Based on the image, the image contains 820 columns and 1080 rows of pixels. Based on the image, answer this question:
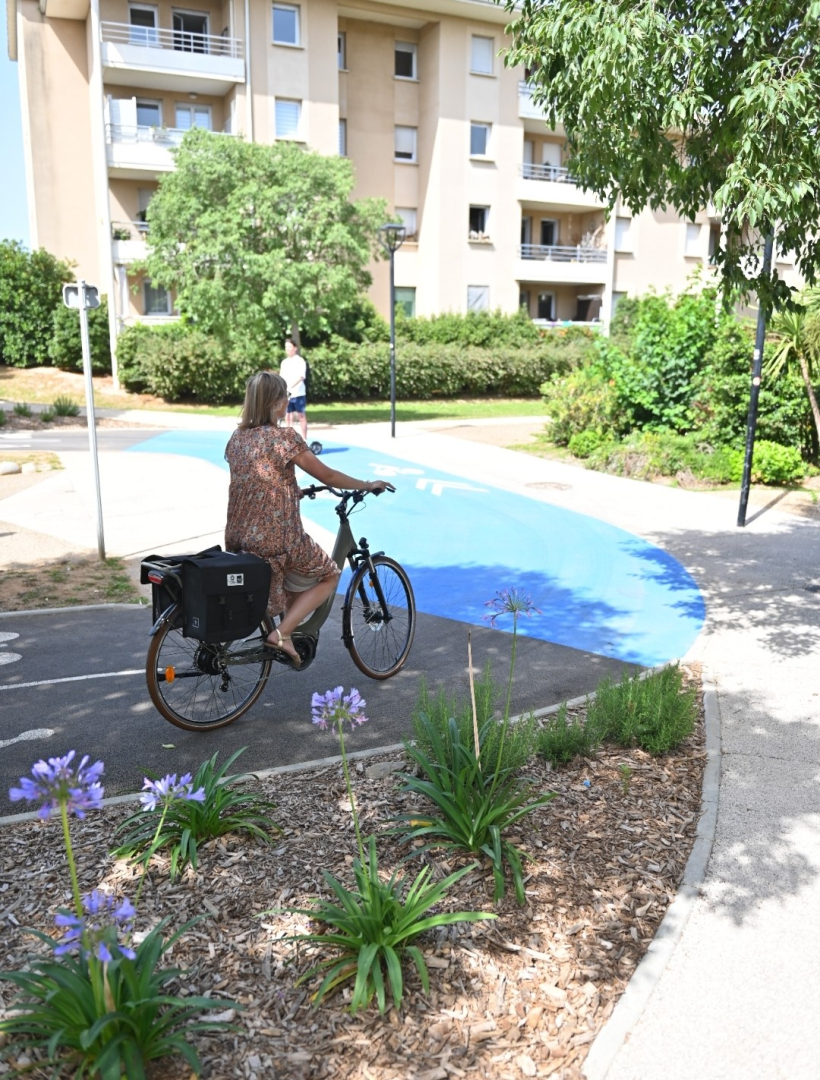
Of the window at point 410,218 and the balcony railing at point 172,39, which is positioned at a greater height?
the balcony railing at point 172,39

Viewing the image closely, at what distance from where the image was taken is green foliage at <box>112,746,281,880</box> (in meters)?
3.69

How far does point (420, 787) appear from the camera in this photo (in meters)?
3.96

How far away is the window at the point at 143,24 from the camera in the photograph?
108 ft

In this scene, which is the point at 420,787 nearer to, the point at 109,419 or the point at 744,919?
the point at 744,919

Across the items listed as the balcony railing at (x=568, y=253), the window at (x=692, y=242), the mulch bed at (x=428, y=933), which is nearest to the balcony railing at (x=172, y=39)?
the balcony railing at (x=568, y=253)

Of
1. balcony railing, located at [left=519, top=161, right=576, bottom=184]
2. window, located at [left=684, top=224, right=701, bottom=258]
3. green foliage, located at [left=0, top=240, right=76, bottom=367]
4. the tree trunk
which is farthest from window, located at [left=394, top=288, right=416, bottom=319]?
the tree trunk

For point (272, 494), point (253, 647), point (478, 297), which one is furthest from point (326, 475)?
point (478, 297)

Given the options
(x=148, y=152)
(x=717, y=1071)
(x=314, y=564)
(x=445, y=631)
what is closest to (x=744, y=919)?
(x=717, y=1071)

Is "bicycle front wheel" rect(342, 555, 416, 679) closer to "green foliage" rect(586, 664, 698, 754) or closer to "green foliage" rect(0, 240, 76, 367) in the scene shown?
"green foliage" rect(586, 664, 698, 754)

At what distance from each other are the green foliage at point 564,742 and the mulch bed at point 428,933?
0.10 m

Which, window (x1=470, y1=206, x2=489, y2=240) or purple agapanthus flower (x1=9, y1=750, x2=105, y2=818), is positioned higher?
window (x1=470, y1=206, x2=489, y2=240)

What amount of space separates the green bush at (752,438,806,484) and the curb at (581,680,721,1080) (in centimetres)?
987

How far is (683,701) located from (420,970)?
2.62 metres

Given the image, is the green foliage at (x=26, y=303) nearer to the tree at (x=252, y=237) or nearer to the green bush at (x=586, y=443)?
the tree at (x=252, y=237)
